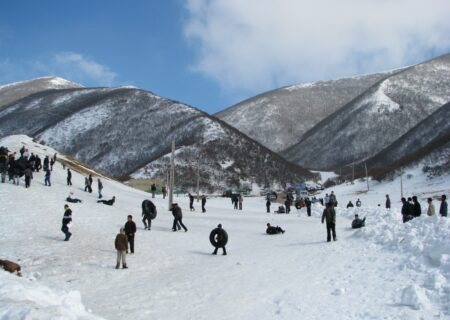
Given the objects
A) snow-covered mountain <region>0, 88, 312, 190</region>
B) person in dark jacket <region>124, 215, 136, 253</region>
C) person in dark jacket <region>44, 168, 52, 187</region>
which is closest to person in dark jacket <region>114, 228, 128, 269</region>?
person in dark jacket <region>124, 215, 136, 253</region>

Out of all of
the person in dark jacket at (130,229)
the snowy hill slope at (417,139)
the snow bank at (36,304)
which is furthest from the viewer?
the snowy hill slope at (417,139)

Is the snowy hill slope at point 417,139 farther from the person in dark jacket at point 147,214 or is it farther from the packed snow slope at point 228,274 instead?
the packed snow slope at point 228,274

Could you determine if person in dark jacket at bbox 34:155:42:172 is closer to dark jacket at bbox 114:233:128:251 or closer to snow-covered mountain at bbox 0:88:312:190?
dark jacket at bbox 114:233:128:251

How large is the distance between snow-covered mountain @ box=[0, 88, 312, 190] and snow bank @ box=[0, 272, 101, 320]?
323 feet

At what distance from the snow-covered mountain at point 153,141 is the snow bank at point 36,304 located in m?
98.3

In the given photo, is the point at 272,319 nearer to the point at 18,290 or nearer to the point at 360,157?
the point at 18,290

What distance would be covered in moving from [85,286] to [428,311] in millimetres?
9141

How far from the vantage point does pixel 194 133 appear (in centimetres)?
14000

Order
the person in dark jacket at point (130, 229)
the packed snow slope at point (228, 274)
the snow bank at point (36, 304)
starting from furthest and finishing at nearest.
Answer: the person in dark jacket at point (130, 229) < the packed snow slope at point (228, 274) < the snow bank at point (36, 304)

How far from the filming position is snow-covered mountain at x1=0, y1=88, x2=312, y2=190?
122 metres

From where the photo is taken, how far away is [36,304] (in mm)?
8094

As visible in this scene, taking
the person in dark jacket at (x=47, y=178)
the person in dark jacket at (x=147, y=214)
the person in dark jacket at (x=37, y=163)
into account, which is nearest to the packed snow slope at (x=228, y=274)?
the person in dark jacket at (x=147, y=214)

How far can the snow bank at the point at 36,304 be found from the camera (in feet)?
22.8

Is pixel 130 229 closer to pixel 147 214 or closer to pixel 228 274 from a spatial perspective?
pixel 228 274
